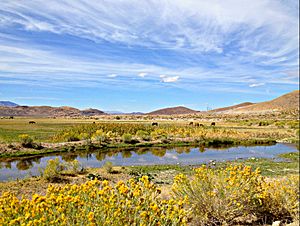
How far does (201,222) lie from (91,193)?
3.22 m

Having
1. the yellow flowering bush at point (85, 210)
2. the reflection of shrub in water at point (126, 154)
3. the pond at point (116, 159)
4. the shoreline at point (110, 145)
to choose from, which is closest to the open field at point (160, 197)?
the yellow flowering bush at point (85, 210)

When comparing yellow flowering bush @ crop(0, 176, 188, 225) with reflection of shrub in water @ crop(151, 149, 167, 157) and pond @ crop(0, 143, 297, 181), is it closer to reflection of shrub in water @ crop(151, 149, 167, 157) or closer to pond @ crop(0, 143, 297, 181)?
pond @ crop(0, 143, 297, 181)

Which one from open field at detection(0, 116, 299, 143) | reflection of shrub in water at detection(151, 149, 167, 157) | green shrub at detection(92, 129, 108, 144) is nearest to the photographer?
reflection of shrub in water at detection(151, 149, 167, 157)

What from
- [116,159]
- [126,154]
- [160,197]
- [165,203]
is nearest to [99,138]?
[126,154]

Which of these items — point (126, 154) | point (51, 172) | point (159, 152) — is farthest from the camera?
point (159, 152)

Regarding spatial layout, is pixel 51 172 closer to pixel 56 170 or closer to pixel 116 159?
pixel 56 170

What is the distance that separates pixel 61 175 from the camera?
14.0 metres

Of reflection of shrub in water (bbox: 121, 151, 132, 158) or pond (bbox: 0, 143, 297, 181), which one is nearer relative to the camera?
pond (bbox: 0, 143, 297, 181)

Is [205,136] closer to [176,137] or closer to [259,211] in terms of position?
[176,137]

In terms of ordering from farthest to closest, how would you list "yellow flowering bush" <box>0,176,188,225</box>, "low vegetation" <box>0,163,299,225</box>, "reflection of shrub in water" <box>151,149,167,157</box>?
"reflection of shrub in water" <box>151,149,167,157</box> → "low vegetation" <box>0,163,299,225</box> → "yellow flowering bush" <box>0,176,188,225</box>

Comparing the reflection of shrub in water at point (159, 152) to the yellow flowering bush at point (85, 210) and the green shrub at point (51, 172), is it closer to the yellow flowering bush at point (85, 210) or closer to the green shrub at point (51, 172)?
the green shrub at point (51, 172)

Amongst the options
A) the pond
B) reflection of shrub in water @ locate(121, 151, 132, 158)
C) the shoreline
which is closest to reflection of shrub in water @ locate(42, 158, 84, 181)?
the pond

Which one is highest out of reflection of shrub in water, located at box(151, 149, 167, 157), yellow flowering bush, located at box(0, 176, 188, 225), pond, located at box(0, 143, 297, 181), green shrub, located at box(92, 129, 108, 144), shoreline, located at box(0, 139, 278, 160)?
yellow flowering bush, located at box(0, 176, 188, 225)

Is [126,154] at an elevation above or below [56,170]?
below
